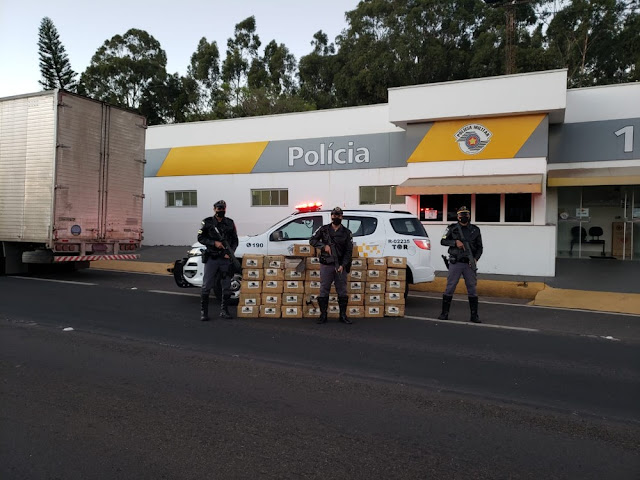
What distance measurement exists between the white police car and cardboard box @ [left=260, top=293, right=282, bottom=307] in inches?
50.4

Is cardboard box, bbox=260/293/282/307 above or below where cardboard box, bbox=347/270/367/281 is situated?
below

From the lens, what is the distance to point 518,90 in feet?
47.5

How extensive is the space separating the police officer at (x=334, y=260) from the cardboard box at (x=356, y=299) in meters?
0.41

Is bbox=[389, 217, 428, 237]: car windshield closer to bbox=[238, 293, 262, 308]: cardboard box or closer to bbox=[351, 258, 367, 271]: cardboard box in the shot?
bbox=[351, 258, 367, 271]: cardboard box

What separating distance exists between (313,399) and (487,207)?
1223 cm

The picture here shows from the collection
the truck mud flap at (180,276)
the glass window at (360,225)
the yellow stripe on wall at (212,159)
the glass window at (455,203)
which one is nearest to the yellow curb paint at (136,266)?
the truck mud flap at (180,276)

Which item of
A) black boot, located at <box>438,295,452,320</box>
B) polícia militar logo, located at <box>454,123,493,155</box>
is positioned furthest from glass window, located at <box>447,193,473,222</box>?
black boot, located at <box>438,295,452,320</box>

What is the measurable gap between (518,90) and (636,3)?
Answer: 26.8m

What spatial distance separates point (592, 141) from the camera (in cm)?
1572

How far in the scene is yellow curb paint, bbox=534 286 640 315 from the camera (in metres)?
9.45

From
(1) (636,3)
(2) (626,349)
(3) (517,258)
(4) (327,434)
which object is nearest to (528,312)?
(2) (626,349)

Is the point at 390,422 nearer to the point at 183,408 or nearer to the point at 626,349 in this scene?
the point at 183,408

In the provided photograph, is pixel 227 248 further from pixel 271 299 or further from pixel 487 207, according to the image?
pixel 487 207

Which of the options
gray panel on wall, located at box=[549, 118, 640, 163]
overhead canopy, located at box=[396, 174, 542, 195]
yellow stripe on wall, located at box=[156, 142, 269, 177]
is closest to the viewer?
overhead canopy, located at box=[396, 174, 542, 195]
